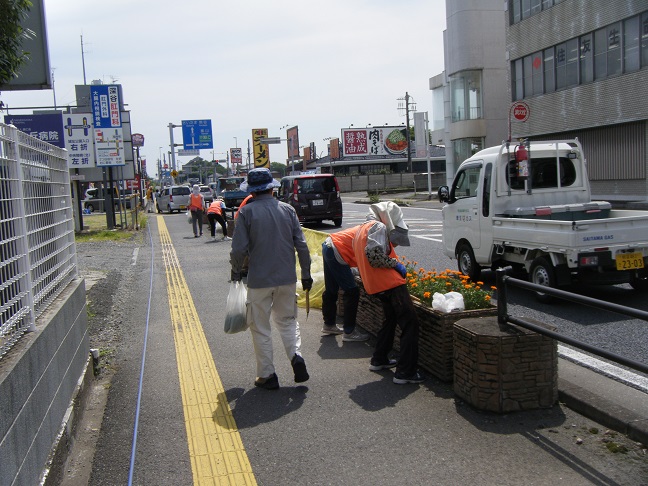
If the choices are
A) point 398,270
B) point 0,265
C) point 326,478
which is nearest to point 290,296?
point 398,270

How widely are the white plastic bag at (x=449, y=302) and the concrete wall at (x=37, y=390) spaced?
118 inches

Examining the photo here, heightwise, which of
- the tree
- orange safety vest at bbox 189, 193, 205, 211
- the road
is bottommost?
the road

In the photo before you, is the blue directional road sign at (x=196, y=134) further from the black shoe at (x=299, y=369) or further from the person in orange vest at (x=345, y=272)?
the black shoe at (x=299, y=369)

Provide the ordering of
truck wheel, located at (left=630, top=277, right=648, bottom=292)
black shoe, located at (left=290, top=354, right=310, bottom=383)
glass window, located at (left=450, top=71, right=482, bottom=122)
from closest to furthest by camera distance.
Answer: black shoe, located at (left=290, top=354, right=310, bottom=383), truck wheel, located at (left=630, top=277, right=648, bottom=292), glass window, located at (left=450, top=71, right=482, bottom=122)

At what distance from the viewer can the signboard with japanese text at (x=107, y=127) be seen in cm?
2375

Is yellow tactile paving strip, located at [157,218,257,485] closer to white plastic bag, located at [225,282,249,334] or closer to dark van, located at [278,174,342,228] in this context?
white plastic bag, located at [225,282,249,334]

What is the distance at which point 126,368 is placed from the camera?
645 cm

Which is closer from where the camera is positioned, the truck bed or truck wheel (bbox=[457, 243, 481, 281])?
the truck bed

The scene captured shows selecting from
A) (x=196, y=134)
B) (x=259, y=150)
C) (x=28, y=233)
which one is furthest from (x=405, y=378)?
(x=196, y=134)

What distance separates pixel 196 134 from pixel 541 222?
135 ft

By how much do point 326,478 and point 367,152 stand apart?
75826 millimetres

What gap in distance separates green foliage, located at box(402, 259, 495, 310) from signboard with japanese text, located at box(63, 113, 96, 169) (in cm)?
2066

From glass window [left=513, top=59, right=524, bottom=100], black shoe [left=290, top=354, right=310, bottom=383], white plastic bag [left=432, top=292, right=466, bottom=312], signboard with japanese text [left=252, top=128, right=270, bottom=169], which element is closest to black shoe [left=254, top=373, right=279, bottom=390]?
black shoe [left=290, top=354, right=310, bottom=383]

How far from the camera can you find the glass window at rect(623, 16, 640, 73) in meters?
23.5
